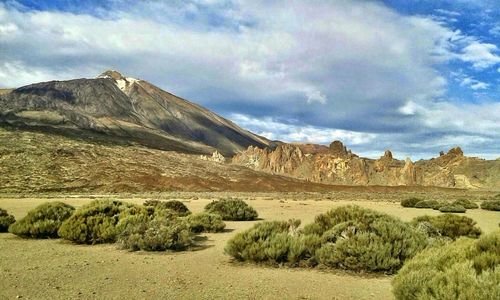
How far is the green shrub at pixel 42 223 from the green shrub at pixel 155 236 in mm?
3145

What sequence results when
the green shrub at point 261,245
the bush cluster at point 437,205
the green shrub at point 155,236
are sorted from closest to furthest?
the green shrub at point 261,245 → the green shrub at point 155,236 → the bush cluster at point 437,205

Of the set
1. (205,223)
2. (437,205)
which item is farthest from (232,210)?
(437,205)

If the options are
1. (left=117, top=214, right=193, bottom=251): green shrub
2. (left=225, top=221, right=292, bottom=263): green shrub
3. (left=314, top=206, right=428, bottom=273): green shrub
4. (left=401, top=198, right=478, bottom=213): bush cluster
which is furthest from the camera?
(left=401, top=198, right=478, bottom=213): bush cluster

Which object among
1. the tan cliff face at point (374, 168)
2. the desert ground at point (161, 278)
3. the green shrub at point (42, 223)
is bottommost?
the desert ground at point (161, 278)

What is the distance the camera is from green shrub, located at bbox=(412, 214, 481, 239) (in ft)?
53.3

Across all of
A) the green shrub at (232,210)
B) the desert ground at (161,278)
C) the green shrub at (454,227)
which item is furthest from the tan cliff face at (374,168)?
the desert ground at (161,278)

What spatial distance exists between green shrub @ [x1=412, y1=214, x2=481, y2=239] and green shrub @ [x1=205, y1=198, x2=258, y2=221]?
10703 mm

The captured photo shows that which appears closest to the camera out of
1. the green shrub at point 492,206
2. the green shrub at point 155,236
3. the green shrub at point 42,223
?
the green shrub at point 155,236

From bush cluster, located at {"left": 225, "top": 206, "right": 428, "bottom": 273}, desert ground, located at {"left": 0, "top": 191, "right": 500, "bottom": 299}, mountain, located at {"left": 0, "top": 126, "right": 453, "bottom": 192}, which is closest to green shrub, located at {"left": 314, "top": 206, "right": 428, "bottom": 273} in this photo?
bush cluster, located at {"left": 225, "top": 206, "right": 428, "bottom": 273}

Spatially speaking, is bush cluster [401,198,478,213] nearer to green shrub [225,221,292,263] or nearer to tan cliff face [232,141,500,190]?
green shrub [225,221,292,263]

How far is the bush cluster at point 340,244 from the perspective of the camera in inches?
406

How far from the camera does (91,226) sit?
1516cm

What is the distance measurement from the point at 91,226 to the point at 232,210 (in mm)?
11473

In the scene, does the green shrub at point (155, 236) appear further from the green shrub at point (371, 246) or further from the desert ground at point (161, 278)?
the green shrub at point (371, 246)
